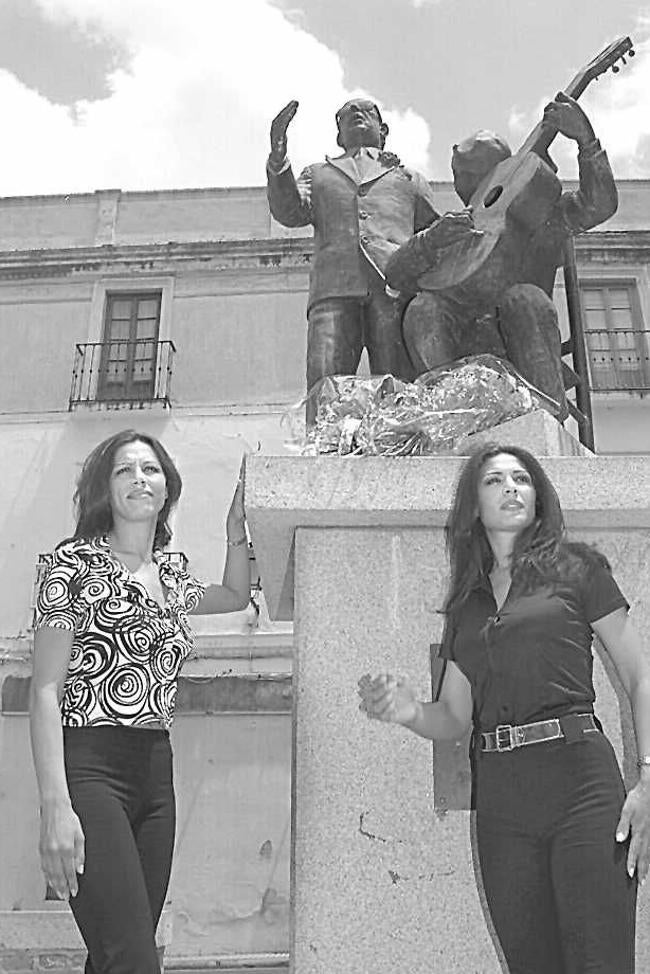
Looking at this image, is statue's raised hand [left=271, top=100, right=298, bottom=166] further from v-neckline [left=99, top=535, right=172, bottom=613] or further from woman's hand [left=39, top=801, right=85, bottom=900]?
woman's hand [left=39, top=801, right=85, bottom=900]

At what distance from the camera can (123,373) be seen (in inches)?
608

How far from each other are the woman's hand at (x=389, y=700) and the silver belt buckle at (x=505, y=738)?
212mm

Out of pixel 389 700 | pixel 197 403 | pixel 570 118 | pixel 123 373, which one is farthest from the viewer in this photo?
pixel 123 373

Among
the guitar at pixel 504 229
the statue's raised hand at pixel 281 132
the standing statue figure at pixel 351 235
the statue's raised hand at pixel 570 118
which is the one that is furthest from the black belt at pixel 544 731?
the statue's raised hand at pixel 281 132

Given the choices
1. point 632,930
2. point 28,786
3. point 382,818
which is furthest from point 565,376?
point 28,786

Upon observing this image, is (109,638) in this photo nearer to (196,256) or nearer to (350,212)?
(350,212)

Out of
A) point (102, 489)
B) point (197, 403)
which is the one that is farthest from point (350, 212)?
point (197, 403)

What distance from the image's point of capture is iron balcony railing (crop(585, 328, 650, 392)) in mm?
15015

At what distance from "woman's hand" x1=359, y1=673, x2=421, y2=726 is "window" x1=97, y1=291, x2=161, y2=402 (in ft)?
43.8

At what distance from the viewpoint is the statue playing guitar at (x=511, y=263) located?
11.1 feet

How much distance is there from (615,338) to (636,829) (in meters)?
14.6

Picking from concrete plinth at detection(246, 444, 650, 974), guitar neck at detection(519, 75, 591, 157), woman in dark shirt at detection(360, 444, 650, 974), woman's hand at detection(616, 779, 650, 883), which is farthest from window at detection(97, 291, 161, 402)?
woman's hand at detection(616, 779, 650, 883)

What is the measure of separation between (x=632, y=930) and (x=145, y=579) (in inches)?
49.7

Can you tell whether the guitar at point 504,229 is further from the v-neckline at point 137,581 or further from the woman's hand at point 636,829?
the woman's hand at point 636,829
